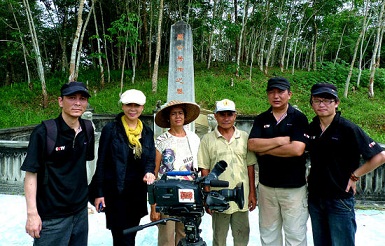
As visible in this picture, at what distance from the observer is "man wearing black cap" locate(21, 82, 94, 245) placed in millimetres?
1816

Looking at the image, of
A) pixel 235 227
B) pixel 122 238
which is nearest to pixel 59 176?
pixel 122 238

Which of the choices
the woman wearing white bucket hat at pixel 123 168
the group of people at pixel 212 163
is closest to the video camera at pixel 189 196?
the group of people at pixel 212 163

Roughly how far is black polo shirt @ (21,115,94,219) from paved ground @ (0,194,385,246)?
1434 mm

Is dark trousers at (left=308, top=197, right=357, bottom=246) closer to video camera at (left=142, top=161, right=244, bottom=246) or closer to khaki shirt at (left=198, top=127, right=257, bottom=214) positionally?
khaki shirt at (left=198, top=127, right=257, bottom=214)

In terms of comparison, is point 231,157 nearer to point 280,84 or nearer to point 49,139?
point 280,84

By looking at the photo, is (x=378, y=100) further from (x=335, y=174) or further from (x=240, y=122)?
(x=335, y=174)

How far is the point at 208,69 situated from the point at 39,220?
18251mm

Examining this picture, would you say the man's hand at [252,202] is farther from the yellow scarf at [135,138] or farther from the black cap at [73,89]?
the black cap at [73,89]

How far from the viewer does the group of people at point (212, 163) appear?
1.93 m

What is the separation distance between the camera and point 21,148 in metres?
4.77

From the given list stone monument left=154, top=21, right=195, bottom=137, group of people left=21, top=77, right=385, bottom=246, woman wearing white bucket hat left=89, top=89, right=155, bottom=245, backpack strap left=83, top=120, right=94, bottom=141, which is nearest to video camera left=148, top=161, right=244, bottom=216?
group of people left=21, top=77, right=385, bottom=246

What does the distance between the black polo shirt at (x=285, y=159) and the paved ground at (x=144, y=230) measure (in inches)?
45.6

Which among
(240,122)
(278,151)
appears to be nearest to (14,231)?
(278,151)

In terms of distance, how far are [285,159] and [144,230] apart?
80.5 inches
